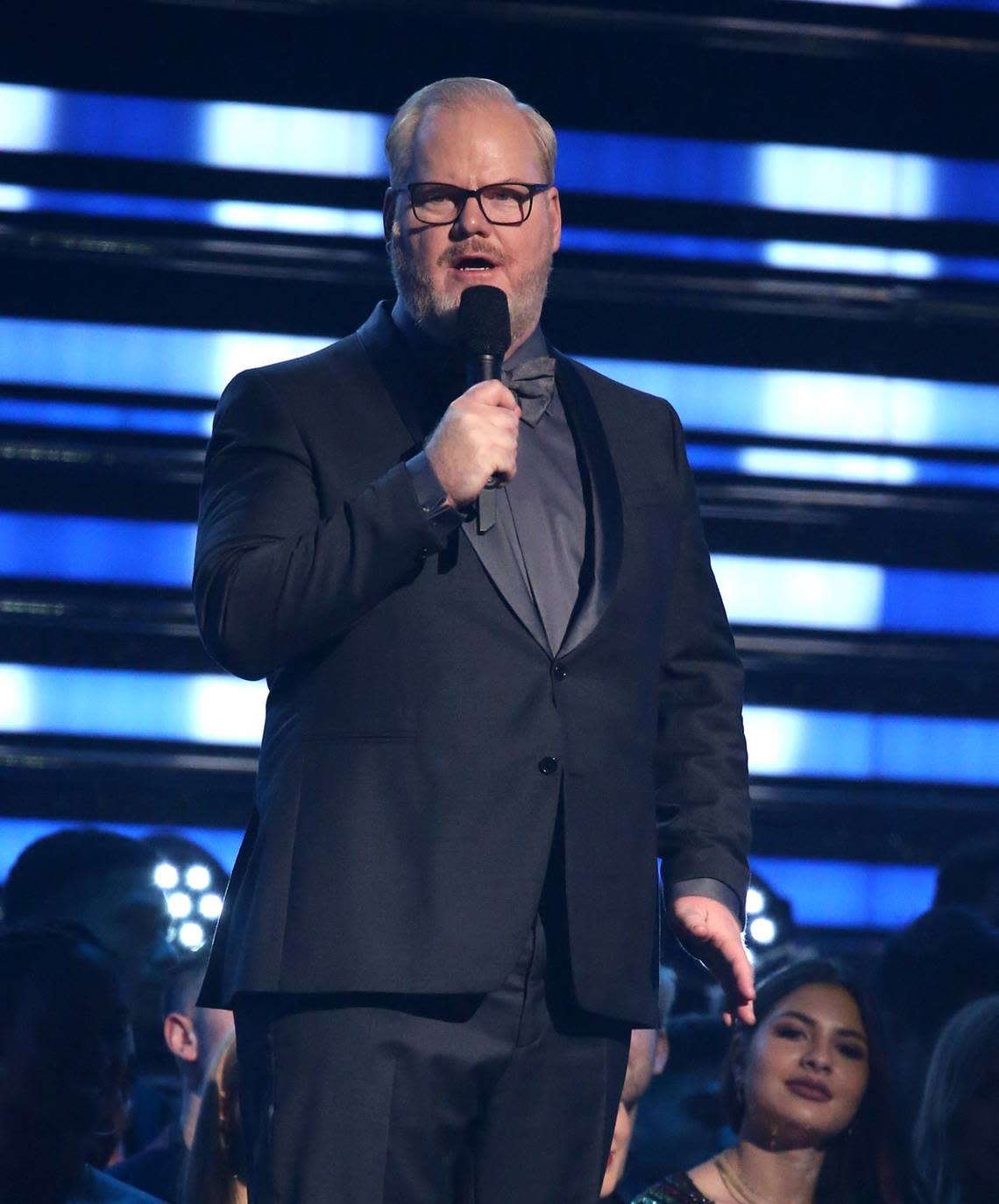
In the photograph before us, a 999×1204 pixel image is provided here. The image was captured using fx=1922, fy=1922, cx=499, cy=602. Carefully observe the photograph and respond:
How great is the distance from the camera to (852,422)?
4.35m

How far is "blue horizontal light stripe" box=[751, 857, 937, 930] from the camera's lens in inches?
170

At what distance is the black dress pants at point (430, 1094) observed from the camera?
4.85ft

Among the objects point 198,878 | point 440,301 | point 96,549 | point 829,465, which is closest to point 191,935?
point 198,878

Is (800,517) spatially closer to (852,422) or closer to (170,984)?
(852,422)

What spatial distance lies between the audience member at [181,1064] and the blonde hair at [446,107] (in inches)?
66.1

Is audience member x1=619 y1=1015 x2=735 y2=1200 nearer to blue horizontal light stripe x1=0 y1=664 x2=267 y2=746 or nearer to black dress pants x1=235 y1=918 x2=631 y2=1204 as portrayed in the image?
blue horizontal light stripe x1=0 y1=664 x2=267 y2=746

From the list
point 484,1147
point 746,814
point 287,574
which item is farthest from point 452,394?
point 484,1147

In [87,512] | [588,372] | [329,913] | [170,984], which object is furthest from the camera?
[87,512]

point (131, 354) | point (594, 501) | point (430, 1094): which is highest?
point (131, 354)

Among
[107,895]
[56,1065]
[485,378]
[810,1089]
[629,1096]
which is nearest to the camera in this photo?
[485,378]

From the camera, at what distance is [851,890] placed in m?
4.34

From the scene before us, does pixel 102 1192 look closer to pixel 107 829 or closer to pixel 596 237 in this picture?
pixel 107 829

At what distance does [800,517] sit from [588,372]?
2498 millimetres

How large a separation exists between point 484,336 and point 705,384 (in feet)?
9.01
